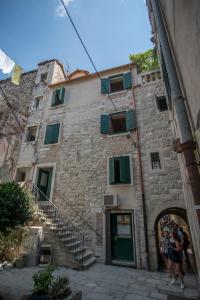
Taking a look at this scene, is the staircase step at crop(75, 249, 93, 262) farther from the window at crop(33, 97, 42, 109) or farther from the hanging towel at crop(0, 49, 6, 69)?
the window at crop(33, 97, 42, 109)

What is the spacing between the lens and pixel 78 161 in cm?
1014

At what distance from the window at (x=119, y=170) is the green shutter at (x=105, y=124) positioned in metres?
1.83

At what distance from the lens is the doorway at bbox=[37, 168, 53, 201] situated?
10552 mm

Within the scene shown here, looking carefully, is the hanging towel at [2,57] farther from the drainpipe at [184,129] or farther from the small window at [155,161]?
the small window at [155,161]

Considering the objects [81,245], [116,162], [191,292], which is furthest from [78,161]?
[191,292]

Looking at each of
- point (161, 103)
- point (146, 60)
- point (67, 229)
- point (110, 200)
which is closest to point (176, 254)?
point (110, 200)

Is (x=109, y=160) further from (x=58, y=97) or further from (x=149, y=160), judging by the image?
(x=58, y=97)

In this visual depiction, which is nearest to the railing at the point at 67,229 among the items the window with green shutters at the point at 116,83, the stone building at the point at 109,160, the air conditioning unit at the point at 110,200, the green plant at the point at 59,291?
the stone building at the point at 109,160

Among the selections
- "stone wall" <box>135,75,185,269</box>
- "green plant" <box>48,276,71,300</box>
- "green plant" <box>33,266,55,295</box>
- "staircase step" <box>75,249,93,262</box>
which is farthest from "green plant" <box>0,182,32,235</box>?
"stone wall" <box>135,75,185,269</box>

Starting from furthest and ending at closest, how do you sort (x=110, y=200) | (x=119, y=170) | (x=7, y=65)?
(x=119, y=170)
(x=110, y=200)
(x=7, y=65)

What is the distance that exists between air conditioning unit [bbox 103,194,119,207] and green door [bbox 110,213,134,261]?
0.67 meters

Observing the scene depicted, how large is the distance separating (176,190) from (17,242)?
6.97m

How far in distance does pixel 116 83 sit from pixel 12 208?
33.4 ft

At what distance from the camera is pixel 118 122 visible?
11383 millimetres
